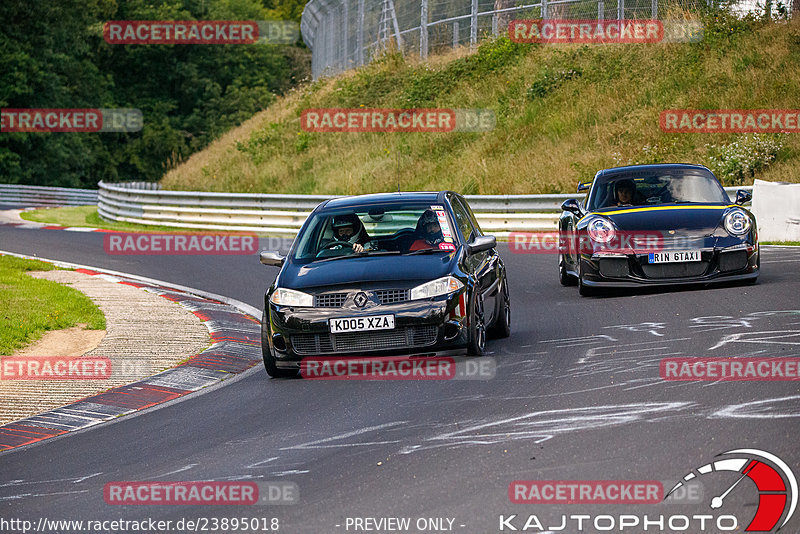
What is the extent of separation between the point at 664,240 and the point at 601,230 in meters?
0.72

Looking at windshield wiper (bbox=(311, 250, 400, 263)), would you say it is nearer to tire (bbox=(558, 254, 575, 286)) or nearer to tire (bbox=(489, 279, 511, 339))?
tire (bbox=(489, 279, 511, 339))

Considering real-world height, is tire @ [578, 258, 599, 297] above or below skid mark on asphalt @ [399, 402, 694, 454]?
above

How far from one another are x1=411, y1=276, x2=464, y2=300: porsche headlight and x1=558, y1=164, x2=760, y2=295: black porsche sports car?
3.80 meters

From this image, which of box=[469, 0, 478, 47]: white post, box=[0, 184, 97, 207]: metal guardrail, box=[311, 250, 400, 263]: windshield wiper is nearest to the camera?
box=[311, 250, 400, 263]: windshield wiper

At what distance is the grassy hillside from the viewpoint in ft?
91.6

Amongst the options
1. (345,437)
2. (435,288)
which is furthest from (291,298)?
(345,437)

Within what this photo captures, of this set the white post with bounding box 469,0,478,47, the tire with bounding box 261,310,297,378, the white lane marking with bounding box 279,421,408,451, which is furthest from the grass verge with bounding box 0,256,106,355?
the white post with bounding box 469,0,478,47

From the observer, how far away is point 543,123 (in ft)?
104

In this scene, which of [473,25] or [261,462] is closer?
[261,462]

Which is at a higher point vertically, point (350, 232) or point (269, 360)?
point (350, 232)

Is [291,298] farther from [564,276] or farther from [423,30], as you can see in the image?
[423,30]

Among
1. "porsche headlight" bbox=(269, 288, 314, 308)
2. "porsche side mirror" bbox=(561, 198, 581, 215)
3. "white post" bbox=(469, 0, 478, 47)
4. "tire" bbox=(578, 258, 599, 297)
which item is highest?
"white post" bbox=(469, 0, 478, 47)

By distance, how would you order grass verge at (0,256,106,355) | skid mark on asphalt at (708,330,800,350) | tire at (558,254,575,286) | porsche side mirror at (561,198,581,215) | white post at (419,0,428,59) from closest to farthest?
skid mark on asphalt at (708,330,800,350)
grass verge at (0,256,106,355)
porsche side mirror at (561,198,581,215)
tire at (558,254,575,286)
white post at (419,0,428,59)

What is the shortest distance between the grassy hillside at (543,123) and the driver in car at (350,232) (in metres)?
15.8
